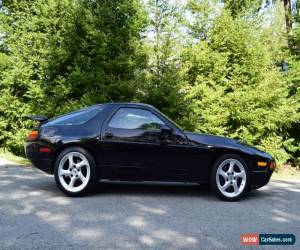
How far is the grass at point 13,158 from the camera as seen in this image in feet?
36.3

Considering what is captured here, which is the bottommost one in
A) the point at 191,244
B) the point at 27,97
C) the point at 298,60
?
the point at 191,244

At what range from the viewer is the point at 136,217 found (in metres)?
5.48

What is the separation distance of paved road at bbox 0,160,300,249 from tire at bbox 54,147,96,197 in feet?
0.70

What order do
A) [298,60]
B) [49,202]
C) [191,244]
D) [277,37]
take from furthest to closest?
1. [277,37]
2. [298,60]
3. [49,202]
4. [191,244]

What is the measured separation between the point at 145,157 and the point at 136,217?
144 centimetres

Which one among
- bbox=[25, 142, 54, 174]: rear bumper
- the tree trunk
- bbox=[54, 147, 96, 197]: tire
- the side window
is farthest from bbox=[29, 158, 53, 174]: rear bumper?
the tree trunk

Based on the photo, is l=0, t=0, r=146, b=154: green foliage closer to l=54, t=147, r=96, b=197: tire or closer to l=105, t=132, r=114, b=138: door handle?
l=105, t=132, r=114, b=138: door handle

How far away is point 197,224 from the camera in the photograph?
5.22 metres

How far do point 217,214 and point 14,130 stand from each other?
887cm

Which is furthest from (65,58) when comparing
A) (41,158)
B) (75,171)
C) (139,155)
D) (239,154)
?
(239,154)

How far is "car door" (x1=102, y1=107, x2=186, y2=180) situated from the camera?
6.73 meters

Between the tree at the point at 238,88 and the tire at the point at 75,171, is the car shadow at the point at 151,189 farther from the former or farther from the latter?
the tree at the point at 238,88

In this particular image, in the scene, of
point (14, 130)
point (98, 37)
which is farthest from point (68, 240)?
point (14, 130)

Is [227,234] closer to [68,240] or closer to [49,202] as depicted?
[68,240]
